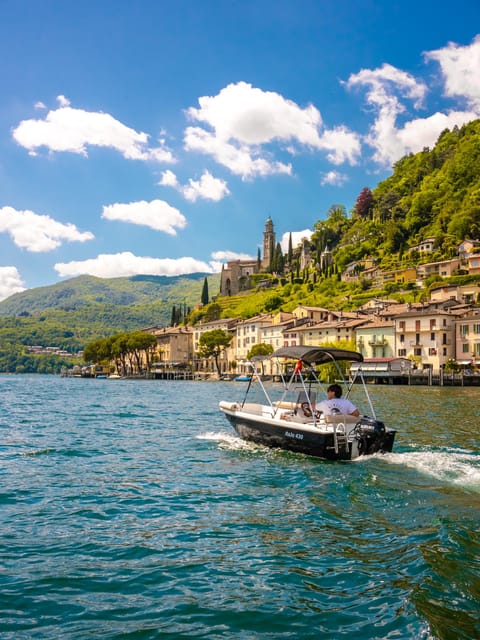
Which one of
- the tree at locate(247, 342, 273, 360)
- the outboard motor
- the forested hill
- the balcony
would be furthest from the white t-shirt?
the forested hill

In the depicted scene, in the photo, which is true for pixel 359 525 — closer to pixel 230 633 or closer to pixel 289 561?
pixel 289 561

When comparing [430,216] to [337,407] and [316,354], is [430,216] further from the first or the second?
[337,407]

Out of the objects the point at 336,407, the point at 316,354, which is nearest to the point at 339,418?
the point at 336,407

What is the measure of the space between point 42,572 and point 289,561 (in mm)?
3708

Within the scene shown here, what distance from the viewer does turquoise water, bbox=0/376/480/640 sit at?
259 inches

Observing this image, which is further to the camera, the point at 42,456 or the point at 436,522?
the point at 42,456

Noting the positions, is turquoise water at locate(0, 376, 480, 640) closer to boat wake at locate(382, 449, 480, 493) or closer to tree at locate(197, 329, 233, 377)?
boat wake at locate(382, 449, 480, 493)

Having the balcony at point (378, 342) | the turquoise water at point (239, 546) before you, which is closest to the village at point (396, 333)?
the balcony at point (378, 342)

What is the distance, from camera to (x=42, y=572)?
8047 mm

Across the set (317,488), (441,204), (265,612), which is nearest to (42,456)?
(317,488)

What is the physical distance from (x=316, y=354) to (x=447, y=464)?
19.1 ft

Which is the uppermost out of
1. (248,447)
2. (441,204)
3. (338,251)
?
(441,204)

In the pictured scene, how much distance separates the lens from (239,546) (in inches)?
363

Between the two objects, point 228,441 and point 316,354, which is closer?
point 316,354
